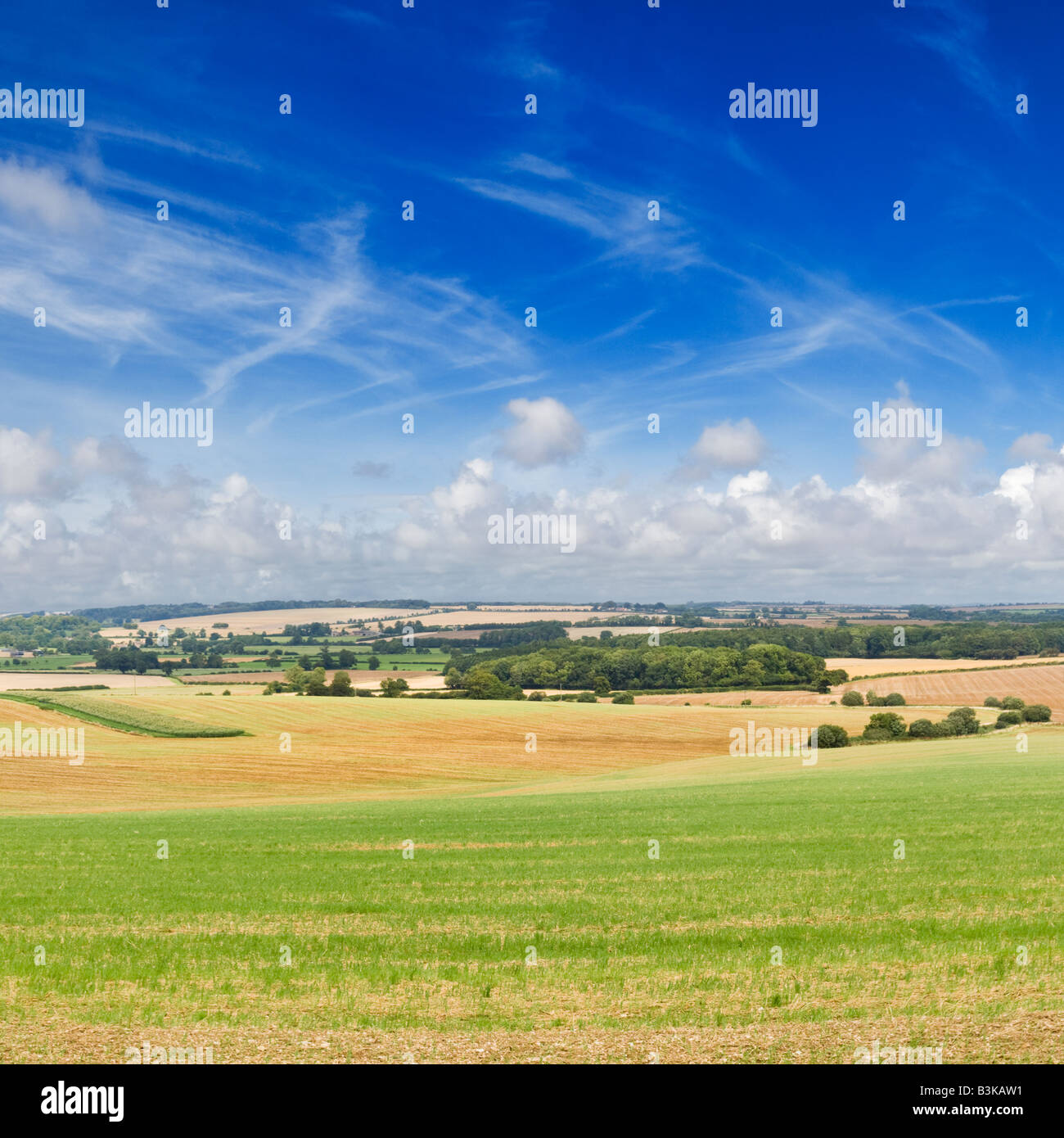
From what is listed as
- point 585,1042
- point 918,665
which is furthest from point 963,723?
point 585,1042

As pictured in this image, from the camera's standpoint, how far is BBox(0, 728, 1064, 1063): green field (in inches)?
376

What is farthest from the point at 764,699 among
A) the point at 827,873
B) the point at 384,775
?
the point at 827,873

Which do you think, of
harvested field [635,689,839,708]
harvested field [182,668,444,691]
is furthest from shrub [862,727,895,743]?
harvested field [182,668,444,691]

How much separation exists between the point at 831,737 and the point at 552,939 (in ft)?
203

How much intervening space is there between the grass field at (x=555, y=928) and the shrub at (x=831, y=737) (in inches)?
1338

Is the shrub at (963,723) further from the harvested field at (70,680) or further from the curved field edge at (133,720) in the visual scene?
the harvested field at (70,680)

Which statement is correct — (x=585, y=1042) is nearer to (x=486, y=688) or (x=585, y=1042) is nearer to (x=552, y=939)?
(x=552, y=939)

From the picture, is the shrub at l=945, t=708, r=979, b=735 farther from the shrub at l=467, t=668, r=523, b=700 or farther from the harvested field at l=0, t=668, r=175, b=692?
the harvested field at l=0, t=668, r=175, b=692

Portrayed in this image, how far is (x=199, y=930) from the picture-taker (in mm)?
14352

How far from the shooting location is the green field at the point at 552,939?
954 centimetres

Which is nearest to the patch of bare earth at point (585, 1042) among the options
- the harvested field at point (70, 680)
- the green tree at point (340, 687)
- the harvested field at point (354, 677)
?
the green tree at point (340, 687)

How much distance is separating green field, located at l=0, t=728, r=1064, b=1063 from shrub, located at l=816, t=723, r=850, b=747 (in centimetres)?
4432
